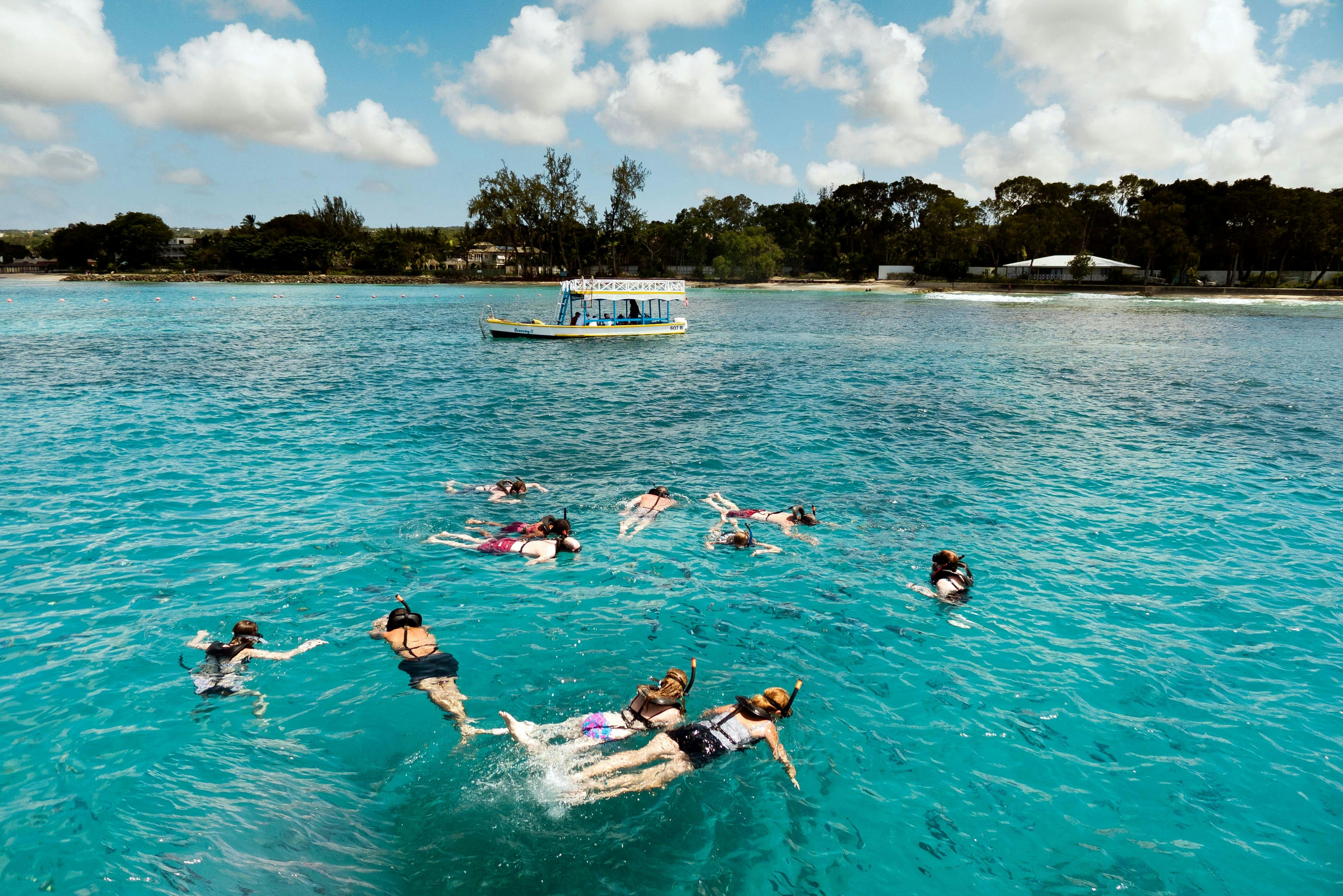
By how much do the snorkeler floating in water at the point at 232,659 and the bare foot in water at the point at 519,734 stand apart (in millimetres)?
3448

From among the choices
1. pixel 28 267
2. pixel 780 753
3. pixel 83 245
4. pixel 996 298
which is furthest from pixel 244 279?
pixel 780 753

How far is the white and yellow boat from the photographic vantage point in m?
45.8

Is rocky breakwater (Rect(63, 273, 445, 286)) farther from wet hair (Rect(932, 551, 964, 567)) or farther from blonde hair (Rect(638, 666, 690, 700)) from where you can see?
blonde hair (Rect(638, 666, 690, 700))

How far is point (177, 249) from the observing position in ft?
508

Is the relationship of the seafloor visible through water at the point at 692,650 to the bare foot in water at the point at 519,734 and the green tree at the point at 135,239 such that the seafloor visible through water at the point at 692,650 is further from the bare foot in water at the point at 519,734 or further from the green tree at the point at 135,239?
the green tree at the point at 135,239

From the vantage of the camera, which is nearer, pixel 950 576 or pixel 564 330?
pixel 950 576

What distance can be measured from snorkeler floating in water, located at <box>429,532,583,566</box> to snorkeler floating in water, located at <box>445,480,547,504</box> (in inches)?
77.2

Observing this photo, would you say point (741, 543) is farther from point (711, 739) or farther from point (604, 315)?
point (604, 315)

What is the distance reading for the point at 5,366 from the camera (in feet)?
106

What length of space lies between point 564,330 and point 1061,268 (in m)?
90.6

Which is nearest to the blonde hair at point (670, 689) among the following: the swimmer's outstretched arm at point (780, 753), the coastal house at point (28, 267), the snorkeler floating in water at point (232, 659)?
the swimmer's outstretched arm at point (780, 753)

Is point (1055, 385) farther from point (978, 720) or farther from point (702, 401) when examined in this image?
point (978, 720)

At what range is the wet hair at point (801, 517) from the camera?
13.9 meters

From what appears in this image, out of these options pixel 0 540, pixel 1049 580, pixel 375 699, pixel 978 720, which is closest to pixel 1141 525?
pixel 1049 580
